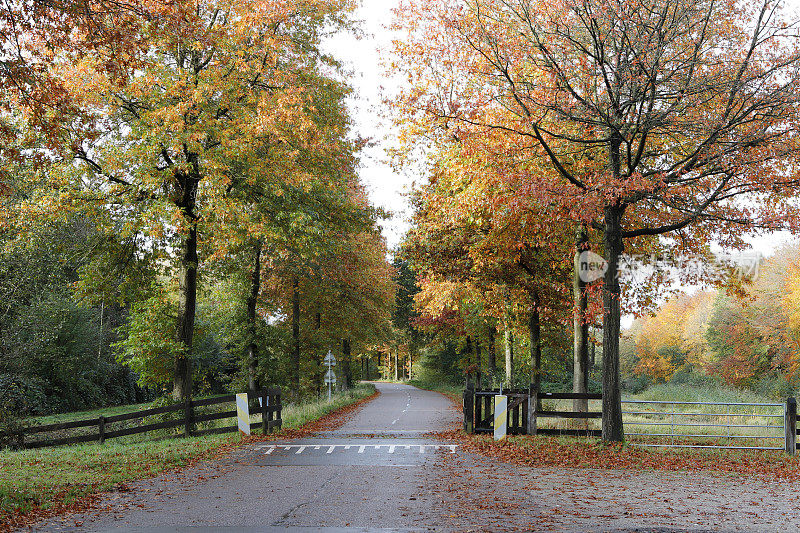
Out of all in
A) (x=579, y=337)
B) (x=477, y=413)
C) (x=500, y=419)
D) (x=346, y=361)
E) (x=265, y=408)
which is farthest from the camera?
(x=346, y=361)

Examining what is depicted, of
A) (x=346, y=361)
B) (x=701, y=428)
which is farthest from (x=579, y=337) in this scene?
(x=346, y=361)

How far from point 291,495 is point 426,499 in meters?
1.93

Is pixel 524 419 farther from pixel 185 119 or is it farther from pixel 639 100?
pixel 185 119

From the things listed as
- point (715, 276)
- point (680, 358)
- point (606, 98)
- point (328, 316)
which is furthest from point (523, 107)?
point (680, 358)

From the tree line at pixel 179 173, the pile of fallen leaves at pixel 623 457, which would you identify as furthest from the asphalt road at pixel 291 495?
the tree line at pixel 179 173

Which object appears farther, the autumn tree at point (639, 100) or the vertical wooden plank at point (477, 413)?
the vertical wooden plank at point (477, 413)

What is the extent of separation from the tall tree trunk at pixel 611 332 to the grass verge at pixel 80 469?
28.2 feet

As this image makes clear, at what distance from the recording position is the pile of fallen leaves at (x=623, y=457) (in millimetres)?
12422

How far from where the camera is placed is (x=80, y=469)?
37.7 ft

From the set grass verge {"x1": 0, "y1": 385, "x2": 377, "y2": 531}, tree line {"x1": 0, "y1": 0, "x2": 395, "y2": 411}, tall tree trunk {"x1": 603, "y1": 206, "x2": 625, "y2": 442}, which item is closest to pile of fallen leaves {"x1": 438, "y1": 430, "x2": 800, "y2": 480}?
tall tree trunk {"x1": 603, "y1": 206, "x2": 625, "y2": 442}

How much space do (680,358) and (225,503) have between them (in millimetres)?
63396

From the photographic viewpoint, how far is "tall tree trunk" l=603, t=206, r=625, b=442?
14.6 metres

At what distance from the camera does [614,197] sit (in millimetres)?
13297

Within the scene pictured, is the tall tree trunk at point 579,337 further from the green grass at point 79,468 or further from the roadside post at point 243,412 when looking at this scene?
the green grass at point 79,468
